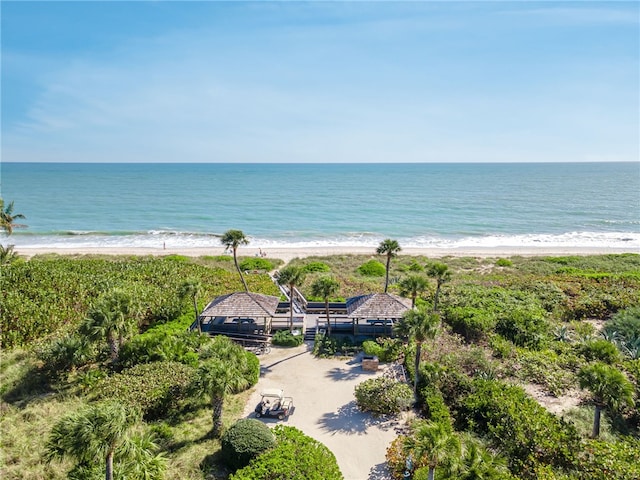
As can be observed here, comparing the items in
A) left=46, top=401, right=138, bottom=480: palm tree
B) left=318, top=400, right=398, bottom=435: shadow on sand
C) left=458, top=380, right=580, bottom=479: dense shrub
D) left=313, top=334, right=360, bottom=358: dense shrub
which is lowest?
left=318, top=400, right=398, bottom=435: shadow on sand

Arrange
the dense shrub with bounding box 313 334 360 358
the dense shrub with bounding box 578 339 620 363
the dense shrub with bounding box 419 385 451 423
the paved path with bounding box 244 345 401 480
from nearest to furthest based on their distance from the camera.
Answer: the paved path with bounding box 244 345 401 480 < the dense shrub with bounding box 419 385 451 423 < the dense shrub with bounding box 578 339 620 363 < the dense shrub with bounding box 313 334 360 358

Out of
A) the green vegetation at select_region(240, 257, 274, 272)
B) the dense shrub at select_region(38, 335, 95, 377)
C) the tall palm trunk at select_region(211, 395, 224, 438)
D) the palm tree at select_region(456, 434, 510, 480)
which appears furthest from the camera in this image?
the green vegetation at select_region(240, 257, 274, 272)

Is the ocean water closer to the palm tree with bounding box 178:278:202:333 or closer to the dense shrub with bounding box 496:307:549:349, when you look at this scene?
the palm tree with bounding box 178:278:202:333

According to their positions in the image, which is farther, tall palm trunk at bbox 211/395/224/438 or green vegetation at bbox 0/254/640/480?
tall palm trunk at bbox 211/395/224/438

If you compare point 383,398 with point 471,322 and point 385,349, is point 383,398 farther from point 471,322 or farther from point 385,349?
point 471,322

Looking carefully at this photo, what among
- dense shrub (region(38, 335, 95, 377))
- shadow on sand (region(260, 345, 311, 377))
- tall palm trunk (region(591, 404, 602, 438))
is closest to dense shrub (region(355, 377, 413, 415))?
shadow on sand (region(260, 345, 311, 377))

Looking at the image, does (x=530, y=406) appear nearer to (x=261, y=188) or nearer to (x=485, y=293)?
(x=485, y=293)

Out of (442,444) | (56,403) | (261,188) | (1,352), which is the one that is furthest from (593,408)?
(261,188)
